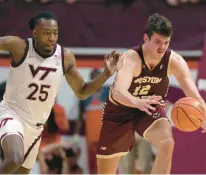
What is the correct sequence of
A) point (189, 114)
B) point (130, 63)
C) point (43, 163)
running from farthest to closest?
point (43, 163), point (130, 63), point (189, 114)

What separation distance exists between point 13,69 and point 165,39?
1484mm

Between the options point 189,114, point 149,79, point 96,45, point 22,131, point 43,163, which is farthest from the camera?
point 96,45

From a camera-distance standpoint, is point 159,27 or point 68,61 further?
point 68,61

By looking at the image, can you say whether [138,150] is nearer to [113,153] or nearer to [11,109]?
[113,153]

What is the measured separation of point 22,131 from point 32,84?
457 millimetres

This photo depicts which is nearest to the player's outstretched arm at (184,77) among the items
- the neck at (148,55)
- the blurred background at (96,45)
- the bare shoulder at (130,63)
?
the neck at (148,55)

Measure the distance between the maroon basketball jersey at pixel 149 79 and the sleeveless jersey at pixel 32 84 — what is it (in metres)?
0.83

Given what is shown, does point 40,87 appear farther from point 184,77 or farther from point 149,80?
point 184,77

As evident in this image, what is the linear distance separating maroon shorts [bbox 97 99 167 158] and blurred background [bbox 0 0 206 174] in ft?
7.46

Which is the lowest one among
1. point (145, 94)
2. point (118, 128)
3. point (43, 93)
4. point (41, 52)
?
point (118, 128)

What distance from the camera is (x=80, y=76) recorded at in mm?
6238

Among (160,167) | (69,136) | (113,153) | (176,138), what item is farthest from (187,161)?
(160,167)

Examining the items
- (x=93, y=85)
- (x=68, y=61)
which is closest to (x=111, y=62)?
(x=93, y=85)

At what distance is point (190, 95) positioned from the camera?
6258 mm
